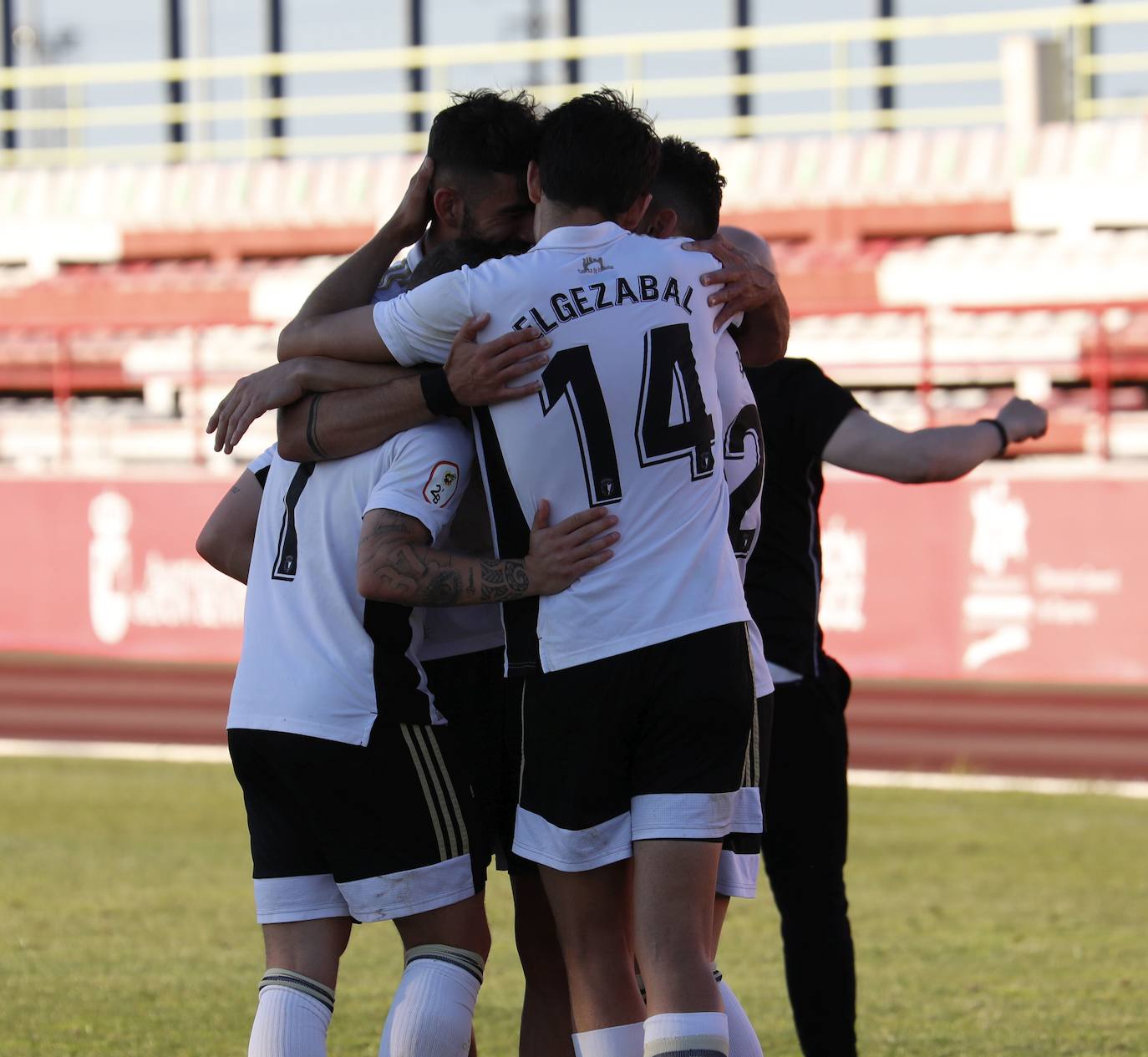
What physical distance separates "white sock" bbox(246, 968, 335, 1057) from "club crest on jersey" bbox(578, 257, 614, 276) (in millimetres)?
1390

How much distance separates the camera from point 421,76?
2978 cm

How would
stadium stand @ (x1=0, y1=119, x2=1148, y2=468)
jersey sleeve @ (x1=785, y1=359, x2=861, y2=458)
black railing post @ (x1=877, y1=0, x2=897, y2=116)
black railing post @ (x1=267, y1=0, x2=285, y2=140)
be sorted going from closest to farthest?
jersey sleeve @ (x1=785, y1=359, x2=861, y2=458)
stadium stand @ (x1=0, y1=119, x2=1148, y2=468)
black railing post @ (x1=877, y1=0, x2=897, y2=116)
black railing post @ (x1=267, y1=0, x2=285, y2=140)

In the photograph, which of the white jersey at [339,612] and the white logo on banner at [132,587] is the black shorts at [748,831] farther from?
the white logo on banner at [132,587]

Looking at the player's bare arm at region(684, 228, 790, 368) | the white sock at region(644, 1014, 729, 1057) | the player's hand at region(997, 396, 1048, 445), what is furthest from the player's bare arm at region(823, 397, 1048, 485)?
the white sock at region(644, 1014, 729, 1057)

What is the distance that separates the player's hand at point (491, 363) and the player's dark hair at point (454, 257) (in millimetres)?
251

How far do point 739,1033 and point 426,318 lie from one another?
1.50m

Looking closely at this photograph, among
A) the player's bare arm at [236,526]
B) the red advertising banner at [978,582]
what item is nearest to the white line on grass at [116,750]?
the red advertising banner at [978,582]

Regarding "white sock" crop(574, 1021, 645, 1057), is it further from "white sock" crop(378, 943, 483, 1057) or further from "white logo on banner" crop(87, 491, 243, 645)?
"white logo on banner" crop(87, 491, 243, 645)

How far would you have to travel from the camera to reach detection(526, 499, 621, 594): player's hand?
10.6 ft

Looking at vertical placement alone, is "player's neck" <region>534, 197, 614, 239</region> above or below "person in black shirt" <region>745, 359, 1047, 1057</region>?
above

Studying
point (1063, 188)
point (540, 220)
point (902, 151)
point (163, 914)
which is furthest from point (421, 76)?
point (540, 220)

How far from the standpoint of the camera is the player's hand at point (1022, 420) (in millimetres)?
4004

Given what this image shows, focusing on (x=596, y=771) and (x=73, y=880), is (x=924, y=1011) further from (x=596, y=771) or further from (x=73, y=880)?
(x=73, y=880)

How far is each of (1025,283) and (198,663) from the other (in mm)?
9871
